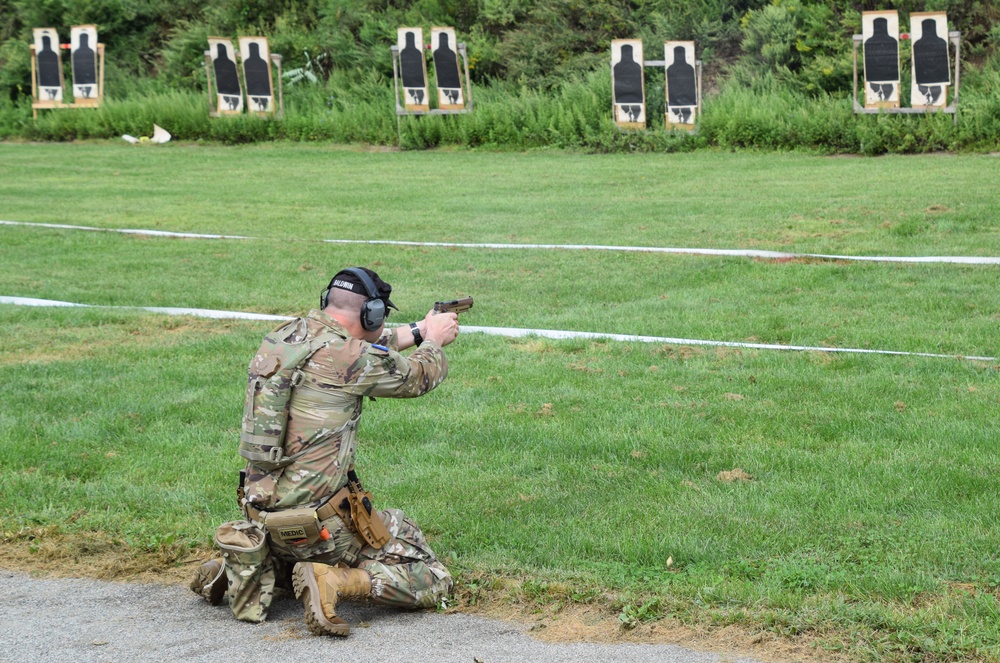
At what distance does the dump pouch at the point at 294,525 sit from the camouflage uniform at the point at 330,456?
0.14 ft

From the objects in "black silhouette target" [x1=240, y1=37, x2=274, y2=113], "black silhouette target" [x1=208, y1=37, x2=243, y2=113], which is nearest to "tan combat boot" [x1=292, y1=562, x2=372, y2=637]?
"black silhouette target" [x1=240, y1=37, x2=274, y2=113]

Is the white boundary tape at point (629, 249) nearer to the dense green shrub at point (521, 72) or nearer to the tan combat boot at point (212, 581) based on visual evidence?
the tan combat boot at point (212, 581)

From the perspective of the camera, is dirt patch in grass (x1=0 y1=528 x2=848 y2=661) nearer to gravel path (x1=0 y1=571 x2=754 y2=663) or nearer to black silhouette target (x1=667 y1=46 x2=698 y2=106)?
gravel path (x1=0 y1=571 x2=754 y2=663)

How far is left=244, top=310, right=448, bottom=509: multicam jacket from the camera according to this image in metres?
4.70

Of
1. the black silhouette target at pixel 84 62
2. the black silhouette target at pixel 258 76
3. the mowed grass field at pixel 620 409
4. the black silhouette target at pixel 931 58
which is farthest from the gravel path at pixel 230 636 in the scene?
the black silhouette target at pixel 84 62

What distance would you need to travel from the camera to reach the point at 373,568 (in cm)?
481

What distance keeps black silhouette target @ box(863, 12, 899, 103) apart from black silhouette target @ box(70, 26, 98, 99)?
775 inches

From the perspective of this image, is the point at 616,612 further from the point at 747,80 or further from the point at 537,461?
the point at 747,80

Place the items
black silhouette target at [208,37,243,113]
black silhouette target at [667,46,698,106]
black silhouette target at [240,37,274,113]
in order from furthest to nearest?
1. black silhouette target at [208,37,243,113]
2. black silhouette target at [240,37,274,113]
3. black silhouette target at [667,46,698,106]

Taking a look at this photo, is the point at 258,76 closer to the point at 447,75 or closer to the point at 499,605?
the point at 447,75

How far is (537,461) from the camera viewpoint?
6.57 m

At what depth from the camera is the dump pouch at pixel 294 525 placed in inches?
183

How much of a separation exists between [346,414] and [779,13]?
24081mm

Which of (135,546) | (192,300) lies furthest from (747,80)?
(135,546)
